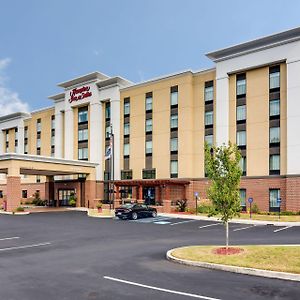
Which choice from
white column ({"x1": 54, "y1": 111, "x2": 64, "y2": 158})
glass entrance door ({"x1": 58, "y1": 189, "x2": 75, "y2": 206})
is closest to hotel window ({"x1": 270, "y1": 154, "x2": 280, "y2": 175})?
glass entrance door ({"x1": 58, "y1": 189, "x2": 75, "y2": 206})

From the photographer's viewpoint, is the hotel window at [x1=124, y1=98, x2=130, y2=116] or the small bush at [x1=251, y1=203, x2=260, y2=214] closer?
the small bush at [x1=251, y1=203, x2=260, y2=214]

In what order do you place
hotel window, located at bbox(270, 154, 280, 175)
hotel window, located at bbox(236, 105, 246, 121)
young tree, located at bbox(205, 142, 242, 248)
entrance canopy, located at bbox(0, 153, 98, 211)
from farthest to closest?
hotel window, located at bbox(236, 105, 246, 121) < entrance canopy, located at bbox(0, 153, 98, 211) < hotel window, located at bbox(270, 154, 280, 175) < young tree, located at bbox(205, 142, 242, 248)

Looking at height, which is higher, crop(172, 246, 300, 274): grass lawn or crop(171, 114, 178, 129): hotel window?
crop(171, 114, 178, 129): hotel window

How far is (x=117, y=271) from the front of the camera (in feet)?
44.4

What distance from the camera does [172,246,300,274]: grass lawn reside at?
13.3 metres

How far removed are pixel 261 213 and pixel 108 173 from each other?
81.4ft

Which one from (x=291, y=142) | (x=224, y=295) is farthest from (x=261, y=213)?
(x=224, y=295)

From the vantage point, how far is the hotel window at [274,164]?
42.0 m

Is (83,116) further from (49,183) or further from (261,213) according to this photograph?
(261,213)

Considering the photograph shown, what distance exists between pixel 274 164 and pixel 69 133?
33862mm

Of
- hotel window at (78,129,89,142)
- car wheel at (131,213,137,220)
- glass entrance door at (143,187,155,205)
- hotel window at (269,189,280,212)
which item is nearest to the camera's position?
car wheel at (131,213,137,220)

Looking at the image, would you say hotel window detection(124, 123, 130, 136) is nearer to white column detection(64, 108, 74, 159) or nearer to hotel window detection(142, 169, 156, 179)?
hotel window detection(142, 169, 156, 179)

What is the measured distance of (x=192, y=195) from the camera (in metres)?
47.4

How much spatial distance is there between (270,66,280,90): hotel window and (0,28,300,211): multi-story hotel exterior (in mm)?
114
